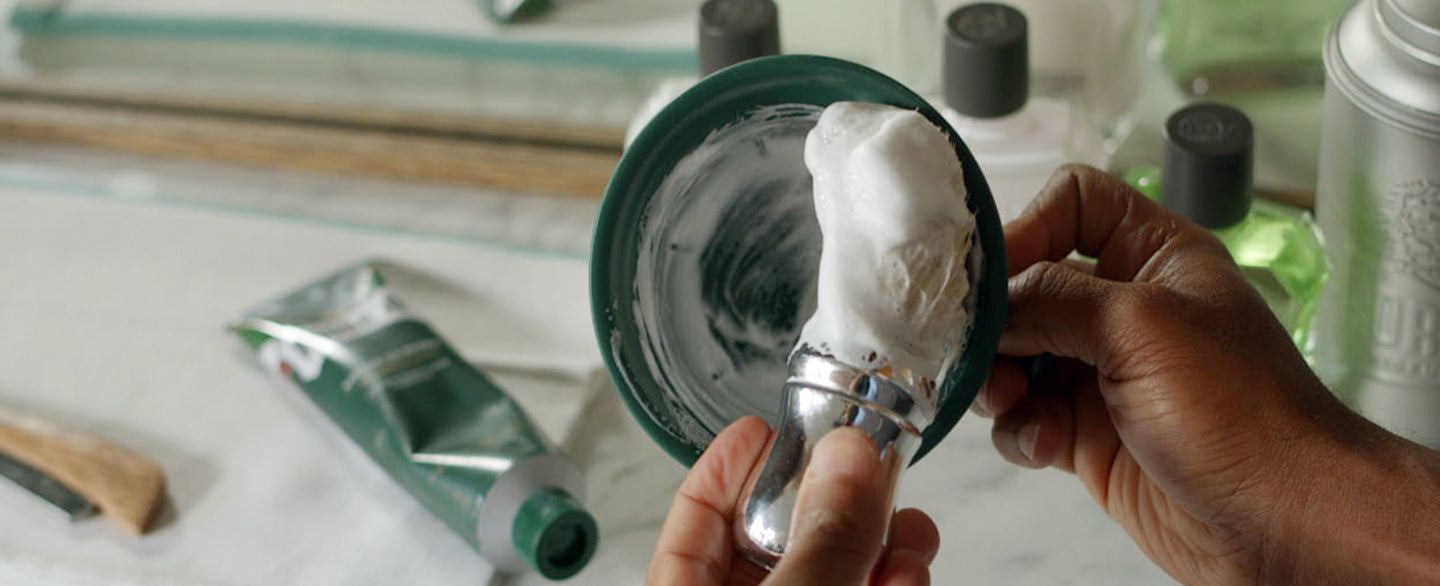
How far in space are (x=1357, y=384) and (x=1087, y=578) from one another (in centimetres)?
Result: 12

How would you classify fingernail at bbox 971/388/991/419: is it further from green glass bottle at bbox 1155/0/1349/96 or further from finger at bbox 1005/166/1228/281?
green glass bottle at bbox 1155/0/1349/96

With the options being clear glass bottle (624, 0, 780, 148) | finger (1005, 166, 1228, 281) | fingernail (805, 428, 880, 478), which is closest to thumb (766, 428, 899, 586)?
fingernail (805, 428, 880, 478)

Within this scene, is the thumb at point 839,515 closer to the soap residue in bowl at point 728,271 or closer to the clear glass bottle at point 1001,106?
the soap residue in bowl at point 728,271

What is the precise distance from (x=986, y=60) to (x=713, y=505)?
22cm

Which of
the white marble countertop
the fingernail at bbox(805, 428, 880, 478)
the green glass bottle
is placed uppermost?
the fingernail at bbox(805, 428, 880, 478)

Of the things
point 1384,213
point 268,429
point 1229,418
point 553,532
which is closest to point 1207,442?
point 1229,418

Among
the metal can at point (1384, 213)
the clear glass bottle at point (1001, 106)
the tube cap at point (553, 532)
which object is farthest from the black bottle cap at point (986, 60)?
the tube cap at point (553, 532)

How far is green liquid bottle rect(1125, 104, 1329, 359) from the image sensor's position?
541 mm

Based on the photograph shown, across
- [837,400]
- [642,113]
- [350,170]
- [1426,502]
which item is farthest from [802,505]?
[350,170]

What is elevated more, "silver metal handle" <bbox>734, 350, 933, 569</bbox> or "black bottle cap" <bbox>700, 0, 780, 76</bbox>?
"black bottle cap" <bbox>700, 0, 780, 76</bbox>

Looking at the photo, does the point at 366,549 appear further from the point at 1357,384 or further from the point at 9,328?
the point at 1357,384

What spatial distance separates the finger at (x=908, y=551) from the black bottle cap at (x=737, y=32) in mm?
211

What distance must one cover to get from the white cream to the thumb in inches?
1.1

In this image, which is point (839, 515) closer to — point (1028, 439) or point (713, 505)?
point (713, 505)
